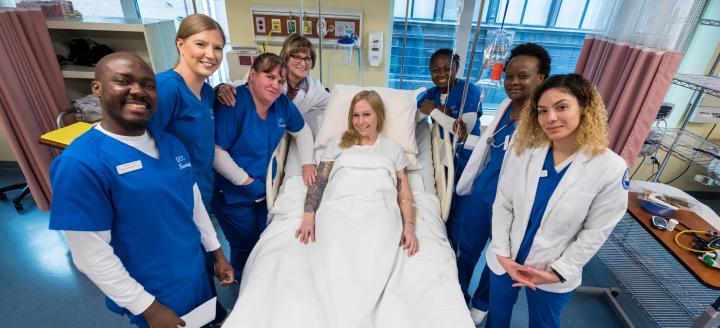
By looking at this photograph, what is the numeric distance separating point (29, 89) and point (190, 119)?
6.29 feet

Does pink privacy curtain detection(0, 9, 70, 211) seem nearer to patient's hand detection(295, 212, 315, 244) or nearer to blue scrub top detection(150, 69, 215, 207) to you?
blue scrub top detection(150, 69, 215, 207)

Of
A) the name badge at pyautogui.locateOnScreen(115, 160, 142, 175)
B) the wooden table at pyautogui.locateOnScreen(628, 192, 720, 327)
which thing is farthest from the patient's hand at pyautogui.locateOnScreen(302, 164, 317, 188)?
the wooden table at pyautogui.locateOnScreen(628, 192, 720, 327)

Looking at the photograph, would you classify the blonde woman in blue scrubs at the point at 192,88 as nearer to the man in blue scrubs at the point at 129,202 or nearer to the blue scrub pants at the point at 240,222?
the man in blue scrubs at the point at 129,202

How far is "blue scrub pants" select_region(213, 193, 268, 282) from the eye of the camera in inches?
70.2

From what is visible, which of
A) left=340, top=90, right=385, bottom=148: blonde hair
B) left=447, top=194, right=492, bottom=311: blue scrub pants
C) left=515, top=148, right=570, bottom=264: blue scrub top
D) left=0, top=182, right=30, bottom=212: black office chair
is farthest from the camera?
left=0, top=182, right=30, bottom=212: black office chair

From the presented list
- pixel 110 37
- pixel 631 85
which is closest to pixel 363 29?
pixel 631 85

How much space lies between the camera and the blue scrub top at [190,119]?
1.24m

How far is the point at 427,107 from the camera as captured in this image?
2.10m

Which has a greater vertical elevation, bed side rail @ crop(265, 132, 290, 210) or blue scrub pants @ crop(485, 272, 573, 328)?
bed side rail @ crop(265, 132, 290, 210)

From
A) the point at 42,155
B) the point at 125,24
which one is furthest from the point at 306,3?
the point at 42,155

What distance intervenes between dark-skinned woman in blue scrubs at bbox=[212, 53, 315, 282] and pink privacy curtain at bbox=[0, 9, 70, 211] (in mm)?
1695

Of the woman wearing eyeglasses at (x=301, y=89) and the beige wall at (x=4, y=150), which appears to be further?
the beige wall at (x=4, y=150)

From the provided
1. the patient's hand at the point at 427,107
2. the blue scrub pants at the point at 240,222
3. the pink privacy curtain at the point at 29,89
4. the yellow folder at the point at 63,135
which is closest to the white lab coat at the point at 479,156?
the patient's hand at the point at 427,107

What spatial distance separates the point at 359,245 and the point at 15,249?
8.57ft
